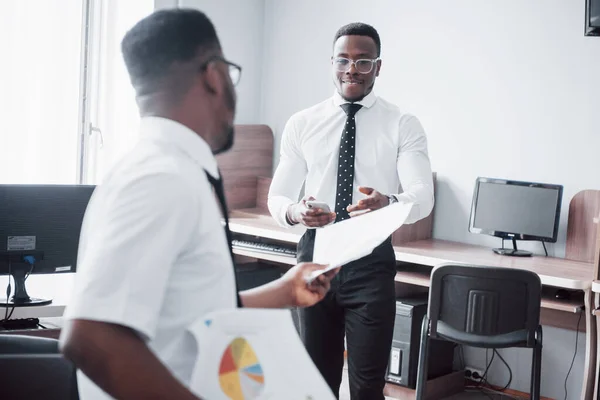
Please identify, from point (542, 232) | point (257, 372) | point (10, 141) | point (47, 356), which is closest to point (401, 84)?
point (542, 232)

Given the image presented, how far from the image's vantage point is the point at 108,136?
4852 mm

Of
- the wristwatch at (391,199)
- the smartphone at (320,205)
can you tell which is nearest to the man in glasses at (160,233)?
the smartphone at (320,205)

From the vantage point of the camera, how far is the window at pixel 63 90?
4.38m

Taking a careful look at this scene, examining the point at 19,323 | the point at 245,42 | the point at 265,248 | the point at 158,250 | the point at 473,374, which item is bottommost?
the point at 473,374

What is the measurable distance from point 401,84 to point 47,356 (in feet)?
10.4


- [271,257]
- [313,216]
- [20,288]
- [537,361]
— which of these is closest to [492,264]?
[537,361]

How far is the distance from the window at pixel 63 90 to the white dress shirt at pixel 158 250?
349 cm

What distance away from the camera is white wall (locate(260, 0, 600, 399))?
4105 mm

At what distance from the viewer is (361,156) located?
289 cm

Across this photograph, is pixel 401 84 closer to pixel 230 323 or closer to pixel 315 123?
pixel 315 123

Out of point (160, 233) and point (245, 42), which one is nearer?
point (160, 233)

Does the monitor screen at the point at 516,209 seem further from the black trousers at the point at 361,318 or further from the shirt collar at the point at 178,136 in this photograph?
the shirt collar at the point at 178,136

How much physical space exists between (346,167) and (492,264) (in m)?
1.33

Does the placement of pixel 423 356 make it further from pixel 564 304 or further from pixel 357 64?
pixel 357 64
